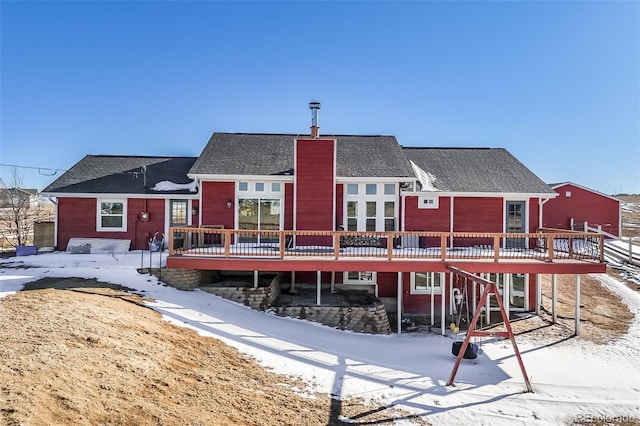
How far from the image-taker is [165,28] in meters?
14.8

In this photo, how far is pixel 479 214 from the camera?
44.6 feet

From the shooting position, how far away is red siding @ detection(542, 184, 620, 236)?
23375 millimetres

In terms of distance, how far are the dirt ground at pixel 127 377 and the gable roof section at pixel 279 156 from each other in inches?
282

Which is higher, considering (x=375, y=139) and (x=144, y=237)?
(x=375, y=139)

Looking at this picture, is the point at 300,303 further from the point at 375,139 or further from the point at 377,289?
the point at 375,139

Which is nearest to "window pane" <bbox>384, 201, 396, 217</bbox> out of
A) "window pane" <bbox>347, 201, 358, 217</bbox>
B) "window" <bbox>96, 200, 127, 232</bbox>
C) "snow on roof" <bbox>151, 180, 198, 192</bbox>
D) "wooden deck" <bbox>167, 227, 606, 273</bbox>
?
"window pane" <bbox>347, 201, 358, 217</bbox>

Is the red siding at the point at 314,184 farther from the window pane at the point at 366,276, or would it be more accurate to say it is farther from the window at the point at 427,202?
the window at the point at 427,202

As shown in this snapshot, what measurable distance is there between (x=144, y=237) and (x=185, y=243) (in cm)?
441

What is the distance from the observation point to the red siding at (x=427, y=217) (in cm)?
1330

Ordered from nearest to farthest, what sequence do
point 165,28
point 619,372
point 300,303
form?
point 619,372, point 300,303, point 165,28

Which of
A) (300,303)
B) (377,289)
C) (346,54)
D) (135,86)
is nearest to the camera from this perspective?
(300,303)

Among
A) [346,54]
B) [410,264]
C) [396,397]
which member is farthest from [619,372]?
[346,54]

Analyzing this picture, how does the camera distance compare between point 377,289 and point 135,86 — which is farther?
point 135,86

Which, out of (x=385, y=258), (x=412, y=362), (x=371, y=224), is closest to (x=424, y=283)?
(x=371, y=224)
